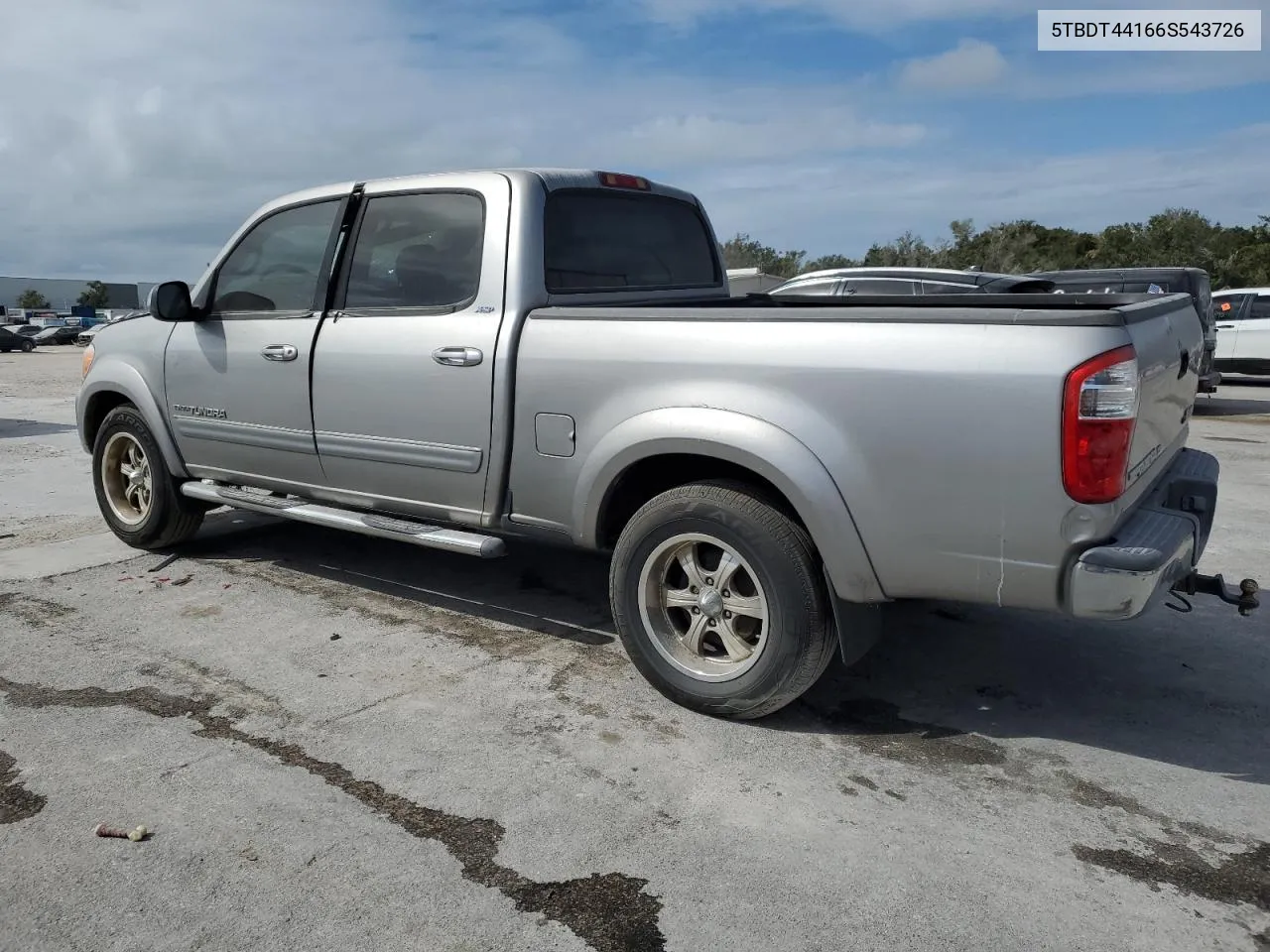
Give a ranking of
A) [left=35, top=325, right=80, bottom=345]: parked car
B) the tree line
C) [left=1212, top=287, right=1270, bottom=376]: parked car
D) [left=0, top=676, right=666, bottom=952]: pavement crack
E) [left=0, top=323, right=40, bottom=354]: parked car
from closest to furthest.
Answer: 1. [left=0, top=676, right=666, bottom=952]: pavement crack
2. [left=1212, top=287, right=1270, bottom=376]: parked car
3. the tree line
4. [left=0, top=323, right=40, bottom=354]: parked car
5. [left=35, top=325, right=80, bottom=345]: parked car

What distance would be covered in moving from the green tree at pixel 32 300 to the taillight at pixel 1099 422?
118m

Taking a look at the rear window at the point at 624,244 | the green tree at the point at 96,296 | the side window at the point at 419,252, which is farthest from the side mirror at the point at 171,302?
the green tree at the point at 96,296

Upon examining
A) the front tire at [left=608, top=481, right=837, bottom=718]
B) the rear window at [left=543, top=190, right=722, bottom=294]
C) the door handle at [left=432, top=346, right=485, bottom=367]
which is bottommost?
the front tire at [left=608, top=481, right=837, bottom=718]

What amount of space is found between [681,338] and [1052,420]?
130 centimetres

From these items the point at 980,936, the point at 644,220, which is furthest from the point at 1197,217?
the point at 980,936

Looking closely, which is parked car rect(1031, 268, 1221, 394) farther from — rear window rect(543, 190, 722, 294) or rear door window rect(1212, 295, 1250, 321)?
rear window rect(543, 190, 722, 294)

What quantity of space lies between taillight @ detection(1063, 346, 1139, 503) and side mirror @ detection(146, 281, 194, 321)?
4356 mm

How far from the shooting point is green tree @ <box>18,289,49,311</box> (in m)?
104

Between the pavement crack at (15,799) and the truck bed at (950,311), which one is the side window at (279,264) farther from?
the pavement crack at (15,799)

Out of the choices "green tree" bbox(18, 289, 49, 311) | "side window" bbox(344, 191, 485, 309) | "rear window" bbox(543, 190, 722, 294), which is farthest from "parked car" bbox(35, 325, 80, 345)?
"green tree" bbox(18, 289, 49, 311)

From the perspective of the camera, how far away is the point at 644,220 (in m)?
5.20

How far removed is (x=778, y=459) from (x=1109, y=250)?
119 ft

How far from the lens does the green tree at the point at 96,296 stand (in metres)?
101

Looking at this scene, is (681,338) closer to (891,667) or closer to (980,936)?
(891,667)
